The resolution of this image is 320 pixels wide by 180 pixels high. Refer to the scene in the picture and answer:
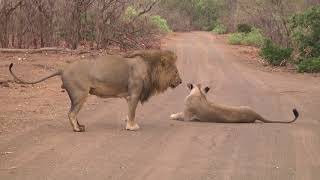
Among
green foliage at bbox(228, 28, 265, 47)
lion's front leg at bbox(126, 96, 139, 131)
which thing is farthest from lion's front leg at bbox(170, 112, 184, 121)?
green foliage at bbox(228, 28, 265, 47)

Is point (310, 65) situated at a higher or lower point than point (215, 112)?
lower

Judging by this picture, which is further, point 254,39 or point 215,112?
point 254,39

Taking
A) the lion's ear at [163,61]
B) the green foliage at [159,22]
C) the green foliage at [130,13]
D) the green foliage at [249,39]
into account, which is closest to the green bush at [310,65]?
the green foliage at [130,13]

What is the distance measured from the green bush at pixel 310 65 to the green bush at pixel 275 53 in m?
2.00

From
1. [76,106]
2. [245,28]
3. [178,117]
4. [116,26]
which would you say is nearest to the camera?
[76,106]

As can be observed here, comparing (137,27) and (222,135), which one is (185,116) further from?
(137,27)

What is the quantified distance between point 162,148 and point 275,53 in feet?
61.8

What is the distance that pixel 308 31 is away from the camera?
25562mm

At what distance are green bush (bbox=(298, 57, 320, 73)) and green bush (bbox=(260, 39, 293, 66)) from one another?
2.00 meters

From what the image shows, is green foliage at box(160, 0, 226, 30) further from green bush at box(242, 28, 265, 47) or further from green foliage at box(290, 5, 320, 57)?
green foliage at box(290, 5, 320, 57)

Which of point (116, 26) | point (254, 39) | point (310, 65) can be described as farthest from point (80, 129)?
point (254, 39)

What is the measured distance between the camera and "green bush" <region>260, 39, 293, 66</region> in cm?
2697

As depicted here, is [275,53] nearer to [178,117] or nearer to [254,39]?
[178,117]

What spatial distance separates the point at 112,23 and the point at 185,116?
64.3 feet
